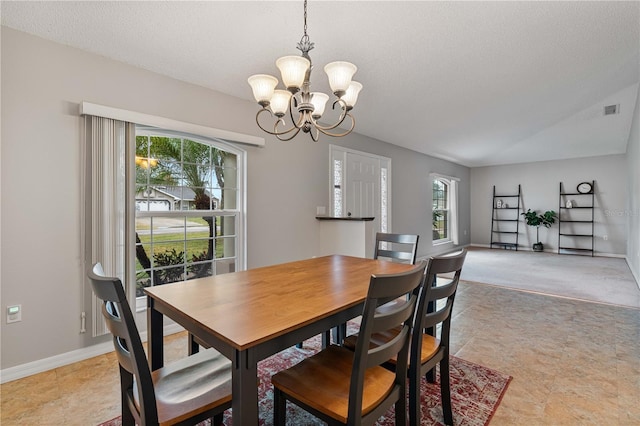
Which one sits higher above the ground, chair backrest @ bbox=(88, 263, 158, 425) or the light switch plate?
chair backrest @ bbox=(88, 263, 158, 425)

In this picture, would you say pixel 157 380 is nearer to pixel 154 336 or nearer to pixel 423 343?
pixel 154 336

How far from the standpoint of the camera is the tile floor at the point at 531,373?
170 cm

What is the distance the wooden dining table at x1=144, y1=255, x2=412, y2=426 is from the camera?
98 cm

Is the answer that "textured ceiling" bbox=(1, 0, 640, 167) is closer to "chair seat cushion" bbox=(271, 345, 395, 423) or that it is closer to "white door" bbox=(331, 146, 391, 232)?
"white door" bbox=(331, 146, 391, 232)

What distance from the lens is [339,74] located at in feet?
5.47

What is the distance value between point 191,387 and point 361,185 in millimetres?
3992

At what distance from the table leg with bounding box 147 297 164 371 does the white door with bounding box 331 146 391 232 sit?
3.13 metres

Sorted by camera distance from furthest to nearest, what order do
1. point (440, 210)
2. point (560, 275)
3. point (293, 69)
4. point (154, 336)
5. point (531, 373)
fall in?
point (440, 210) → point (560, 275) → point (531, 373) → point (293, 69) → point (154, 336)

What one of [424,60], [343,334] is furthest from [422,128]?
[343,334]

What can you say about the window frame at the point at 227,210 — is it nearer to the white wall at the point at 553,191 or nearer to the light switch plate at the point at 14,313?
the light switch plate at the point at 14,313

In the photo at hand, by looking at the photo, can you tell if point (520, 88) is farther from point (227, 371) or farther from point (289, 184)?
point (227, 371)

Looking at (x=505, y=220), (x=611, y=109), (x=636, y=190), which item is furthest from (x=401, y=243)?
(x=505, y=220)

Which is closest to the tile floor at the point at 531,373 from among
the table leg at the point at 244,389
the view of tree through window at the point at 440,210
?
the table leg at the point at 244,389

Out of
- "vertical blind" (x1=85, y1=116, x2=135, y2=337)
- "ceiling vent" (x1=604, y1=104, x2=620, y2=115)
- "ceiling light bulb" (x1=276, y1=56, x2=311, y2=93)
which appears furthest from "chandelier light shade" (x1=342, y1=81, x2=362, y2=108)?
"ceiling vent" (x1=604, y1=104, x2=620, y2=115)
